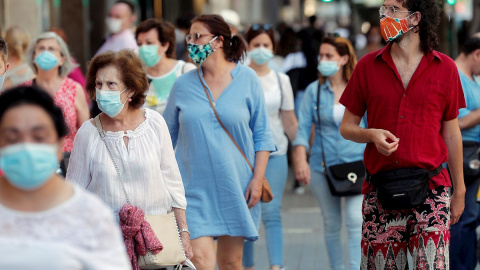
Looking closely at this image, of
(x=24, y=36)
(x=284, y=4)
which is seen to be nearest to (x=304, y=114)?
(x=24, y=36)

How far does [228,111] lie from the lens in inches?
257

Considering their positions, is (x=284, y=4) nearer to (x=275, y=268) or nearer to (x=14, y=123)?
(x=275, y=268)

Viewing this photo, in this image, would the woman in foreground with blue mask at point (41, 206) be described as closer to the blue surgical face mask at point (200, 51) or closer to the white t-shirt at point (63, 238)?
the white t-shirt at point (63, 238)

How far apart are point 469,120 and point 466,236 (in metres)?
0.92

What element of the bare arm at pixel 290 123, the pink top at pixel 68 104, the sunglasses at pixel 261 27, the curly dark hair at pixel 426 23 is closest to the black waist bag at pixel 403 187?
the curly dark hair at pixel 426 23

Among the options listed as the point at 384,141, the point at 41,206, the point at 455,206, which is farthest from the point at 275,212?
the point at 41,206

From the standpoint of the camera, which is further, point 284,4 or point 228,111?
point 284,4

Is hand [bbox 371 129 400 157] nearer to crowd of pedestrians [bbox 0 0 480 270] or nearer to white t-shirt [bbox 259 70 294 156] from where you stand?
crowd of pedestrians [bbox 0 0 480 270]

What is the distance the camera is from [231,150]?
6.56 meters

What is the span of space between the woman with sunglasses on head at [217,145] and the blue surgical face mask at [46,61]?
2114 millimetres

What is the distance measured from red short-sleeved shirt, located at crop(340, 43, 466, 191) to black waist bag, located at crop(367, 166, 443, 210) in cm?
4

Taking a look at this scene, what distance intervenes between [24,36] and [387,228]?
235 inches

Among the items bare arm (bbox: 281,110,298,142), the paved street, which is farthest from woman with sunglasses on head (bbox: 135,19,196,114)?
the paved street

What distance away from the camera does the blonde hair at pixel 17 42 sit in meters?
10.1
